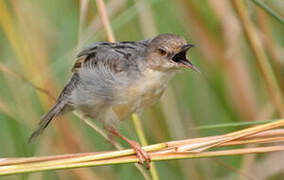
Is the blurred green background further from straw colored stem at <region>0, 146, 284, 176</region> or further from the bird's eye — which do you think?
straw colored stem at <region>0, 146, 284, 176</region>

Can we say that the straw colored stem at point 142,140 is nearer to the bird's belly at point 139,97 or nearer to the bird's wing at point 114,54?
the bird's belly at point 139,97

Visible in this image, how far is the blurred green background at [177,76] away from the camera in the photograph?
323 cm

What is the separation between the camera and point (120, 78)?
9.68 feet

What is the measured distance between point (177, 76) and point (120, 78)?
838 millimetres

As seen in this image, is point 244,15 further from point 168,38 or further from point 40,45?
point 40,45

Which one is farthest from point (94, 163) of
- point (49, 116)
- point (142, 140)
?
point (49, 116)

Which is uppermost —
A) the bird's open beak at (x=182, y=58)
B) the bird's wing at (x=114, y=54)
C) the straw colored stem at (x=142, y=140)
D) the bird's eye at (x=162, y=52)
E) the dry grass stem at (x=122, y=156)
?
the bird's wing at (x=114, y=54)

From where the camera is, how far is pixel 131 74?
2951 mm

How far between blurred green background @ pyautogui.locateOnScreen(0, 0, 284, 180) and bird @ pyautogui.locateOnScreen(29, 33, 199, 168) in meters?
0.13

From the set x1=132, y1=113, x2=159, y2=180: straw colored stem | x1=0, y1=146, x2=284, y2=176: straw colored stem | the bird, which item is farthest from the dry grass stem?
the bird

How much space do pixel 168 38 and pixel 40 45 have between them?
1.02 metres

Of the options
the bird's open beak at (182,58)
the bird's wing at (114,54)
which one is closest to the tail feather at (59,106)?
the bird's wing at (114,54)

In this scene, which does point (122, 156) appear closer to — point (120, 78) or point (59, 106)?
point (120, 78)

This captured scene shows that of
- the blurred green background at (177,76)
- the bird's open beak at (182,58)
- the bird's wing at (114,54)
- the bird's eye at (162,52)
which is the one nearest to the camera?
the bird's open beak at (182,58)
